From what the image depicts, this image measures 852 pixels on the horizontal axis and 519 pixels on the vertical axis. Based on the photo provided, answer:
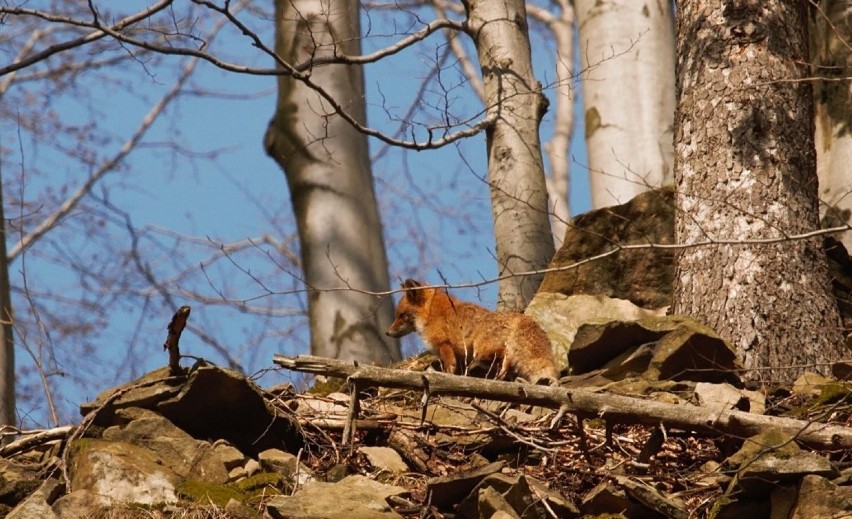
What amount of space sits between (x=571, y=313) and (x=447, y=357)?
111 centimetres

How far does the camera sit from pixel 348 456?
247 inches

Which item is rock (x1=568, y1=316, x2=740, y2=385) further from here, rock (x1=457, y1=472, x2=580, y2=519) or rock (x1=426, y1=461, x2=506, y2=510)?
rock (x1=426, y1=461, x2=506, y2=510)

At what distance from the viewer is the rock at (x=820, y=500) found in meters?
5.05

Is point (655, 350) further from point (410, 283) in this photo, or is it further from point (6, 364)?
point (6, 364)

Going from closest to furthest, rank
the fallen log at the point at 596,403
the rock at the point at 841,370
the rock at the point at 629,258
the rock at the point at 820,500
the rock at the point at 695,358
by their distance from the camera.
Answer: the rock at the point at 820,500, the fallen log at the point at 596,403, the rock at the point at 841,370, the rock at the point at 695,358, the rock at the point at 629,258

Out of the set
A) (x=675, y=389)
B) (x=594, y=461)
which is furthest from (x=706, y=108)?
(x=594, y=461)

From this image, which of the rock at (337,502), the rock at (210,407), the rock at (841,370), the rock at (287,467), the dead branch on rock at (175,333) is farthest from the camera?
the rock at (841,370)

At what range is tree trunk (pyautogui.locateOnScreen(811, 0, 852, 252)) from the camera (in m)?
10.5

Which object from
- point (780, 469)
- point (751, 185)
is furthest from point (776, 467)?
point (751, 185)

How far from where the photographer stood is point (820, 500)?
512cm

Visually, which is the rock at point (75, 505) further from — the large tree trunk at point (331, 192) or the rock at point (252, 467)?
the large tree trunk at point (331, 192)

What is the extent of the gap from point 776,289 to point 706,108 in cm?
154

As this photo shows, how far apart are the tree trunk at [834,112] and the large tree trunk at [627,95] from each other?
1583 mm

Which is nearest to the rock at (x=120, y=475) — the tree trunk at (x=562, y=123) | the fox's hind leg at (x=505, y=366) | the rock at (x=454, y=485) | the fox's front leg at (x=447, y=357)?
the rock at (x=454, y=485)
